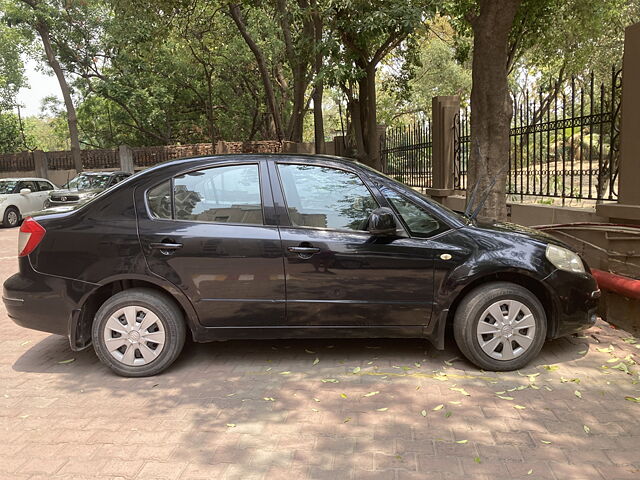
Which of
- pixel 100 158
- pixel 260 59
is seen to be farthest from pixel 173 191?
pixel 100 158

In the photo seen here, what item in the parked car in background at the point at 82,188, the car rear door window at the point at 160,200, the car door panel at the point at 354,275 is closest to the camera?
the car door panel at the point at 354,275

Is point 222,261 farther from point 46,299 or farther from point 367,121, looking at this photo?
point 367,121

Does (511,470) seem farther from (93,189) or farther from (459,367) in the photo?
(93,189)

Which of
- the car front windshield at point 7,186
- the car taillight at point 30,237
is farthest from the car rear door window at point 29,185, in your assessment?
the car taillight at point 30,237

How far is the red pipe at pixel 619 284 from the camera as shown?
4.94 m

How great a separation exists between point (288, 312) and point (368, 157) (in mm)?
8966

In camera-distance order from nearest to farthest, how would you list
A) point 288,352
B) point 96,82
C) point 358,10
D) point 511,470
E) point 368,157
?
point 511,470, point 288,352, point 358,10, point 368,157, point 96,82

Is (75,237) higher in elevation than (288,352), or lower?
higher

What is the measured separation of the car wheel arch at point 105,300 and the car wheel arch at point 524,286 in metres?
2.04

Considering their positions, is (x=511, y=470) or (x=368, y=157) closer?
(x=511, y=470)

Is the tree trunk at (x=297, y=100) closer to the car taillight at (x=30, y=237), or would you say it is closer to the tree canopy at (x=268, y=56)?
the tree canopy at (x=268, y=56)

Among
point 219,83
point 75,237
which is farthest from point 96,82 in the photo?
point 75,237

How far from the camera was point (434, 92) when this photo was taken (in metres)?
32.2

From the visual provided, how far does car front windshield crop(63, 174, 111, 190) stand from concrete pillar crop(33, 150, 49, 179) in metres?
10.1
